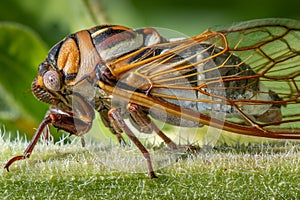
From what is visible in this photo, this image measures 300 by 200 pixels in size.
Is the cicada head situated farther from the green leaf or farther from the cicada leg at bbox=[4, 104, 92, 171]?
the green leaf

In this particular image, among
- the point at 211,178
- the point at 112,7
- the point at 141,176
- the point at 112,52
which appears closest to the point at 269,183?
the point at 211,178

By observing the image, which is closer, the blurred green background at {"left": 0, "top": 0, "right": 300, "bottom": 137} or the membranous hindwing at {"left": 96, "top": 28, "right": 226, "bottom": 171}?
the membranous hindwing at {"left": 96, "top": 28, "right": 226, "bottom": 171}

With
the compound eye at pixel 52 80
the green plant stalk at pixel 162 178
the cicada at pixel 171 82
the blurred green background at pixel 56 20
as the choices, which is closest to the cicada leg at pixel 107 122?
the cicada at pixel 171 82

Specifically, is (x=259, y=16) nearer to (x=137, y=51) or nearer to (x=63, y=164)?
(x=137, y=51)

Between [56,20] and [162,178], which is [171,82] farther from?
[56,20]

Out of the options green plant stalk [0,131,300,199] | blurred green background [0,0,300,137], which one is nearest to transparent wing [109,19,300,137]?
green plant stalk [0,131,300,199]

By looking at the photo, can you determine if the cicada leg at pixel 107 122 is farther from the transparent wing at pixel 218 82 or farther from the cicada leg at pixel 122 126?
the transparent wing at pixel 218 82
